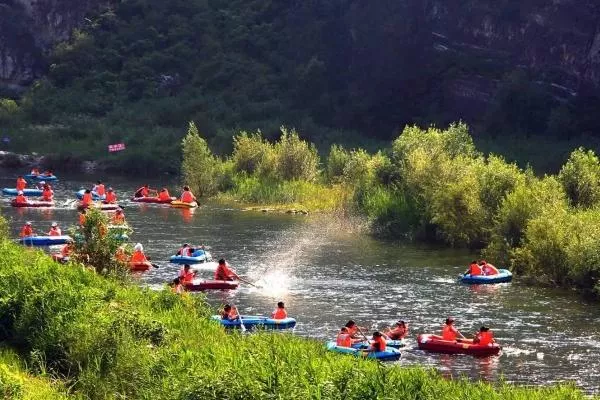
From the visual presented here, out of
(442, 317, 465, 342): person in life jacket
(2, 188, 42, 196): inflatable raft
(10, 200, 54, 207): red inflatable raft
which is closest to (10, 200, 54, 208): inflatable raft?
(10, 200, 54, 207): red inflatable raft

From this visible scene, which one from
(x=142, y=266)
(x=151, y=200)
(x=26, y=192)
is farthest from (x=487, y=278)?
(x=26, y=192)

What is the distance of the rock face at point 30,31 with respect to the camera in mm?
104312

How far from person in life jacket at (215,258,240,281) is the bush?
15.2 metres

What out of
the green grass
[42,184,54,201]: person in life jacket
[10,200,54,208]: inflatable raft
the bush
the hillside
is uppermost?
the hillside

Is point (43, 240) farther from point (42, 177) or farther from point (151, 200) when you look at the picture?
point (42, 177)

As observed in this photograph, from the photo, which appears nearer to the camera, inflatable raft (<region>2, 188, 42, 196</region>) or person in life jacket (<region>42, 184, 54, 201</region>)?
person in life jacket (<region>42, 184, 54, 201</region>)

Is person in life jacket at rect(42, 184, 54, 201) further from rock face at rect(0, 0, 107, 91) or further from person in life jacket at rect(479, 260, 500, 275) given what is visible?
rock face at rect(0, 0, 107, 91)

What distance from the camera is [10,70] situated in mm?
104500

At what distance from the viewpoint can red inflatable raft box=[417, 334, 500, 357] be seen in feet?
92.7

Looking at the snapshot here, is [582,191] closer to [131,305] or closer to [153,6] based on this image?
[131,305]

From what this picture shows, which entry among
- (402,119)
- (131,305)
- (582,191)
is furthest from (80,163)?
(131,305)

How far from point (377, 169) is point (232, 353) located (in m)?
34.4

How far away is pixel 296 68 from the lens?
97.4 metres

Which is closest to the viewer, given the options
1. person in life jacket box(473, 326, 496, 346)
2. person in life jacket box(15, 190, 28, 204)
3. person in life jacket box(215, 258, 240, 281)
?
person in life jacket box(473, 326, 496, 346)
